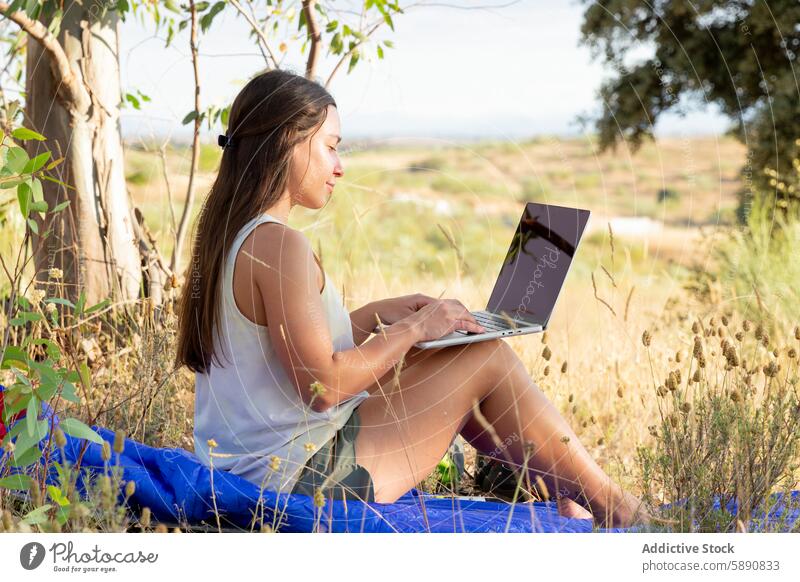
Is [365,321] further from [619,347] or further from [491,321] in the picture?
[619,347]

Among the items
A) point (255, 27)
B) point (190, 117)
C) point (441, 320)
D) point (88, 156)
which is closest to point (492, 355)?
point (441, 320)

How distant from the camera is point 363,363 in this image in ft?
5.91

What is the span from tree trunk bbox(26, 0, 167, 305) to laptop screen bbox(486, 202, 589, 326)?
1.39 metres

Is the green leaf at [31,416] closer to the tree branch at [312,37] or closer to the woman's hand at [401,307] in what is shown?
the woman's hand at [401,307]

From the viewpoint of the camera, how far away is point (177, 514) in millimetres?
1918

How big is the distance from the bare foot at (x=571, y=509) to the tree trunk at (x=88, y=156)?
162cm

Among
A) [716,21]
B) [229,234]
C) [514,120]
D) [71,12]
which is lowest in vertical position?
[229,234]

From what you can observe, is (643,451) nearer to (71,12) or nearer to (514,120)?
(514,120)

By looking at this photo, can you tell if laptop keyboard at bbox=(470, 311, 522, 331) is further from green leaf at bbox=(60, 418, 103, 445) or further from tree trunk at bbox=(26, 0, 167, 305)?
tree trunk at bbox=(26, 0, 167, 305)

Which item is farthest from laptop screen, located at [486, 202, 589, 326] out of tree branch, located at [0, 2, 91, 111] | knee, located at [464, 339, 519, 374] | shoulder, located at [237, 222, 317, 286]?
tree branch, located at [0, 2, 91, 111]

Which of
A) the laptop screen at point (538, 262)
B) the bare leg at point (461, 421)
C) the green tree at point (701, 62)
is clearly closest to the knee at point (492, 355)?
the bare leg at point (461, 421)
